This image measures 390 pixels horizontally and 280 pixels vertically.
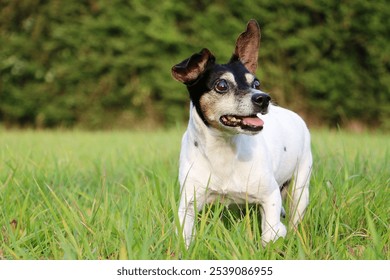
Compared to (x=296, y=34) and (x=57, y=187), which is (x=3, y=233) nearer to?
(x=57, y=187)

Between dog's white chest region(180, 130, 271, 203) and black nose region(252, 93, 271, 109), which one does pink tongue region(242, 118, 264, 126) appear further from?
dog's white chest region(180, 130, 271, 203)

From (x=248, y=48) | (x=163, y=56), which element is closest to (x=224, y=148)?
(x=248, y=48)

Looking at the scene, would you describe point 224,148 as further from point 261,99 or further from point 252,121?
point 261,99

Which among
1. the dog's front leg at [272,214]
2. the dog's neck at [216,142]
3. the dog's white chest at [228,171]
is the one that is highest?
the dog's neck at [216,142]

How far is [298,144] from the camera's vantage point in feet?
14.2

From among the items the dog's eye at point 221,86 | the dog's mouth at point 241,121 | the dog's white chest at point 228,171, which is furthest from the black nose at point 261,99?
the dog's white chest at point 228,171

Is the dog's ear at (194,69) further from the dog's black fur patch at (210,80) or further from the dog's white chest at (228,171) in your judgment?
the dog's white chest at (228,171)

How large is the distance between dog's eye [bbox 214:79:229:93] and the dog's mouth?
163 mm

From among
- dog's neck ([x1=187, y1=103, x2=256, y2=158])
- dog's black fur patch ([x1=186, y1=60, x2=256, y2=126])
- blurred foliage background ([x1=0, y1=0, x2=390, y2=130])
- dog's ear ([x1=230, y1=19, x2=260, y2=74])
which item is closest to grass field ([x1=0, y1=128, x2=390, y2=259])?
dog's neck ([x1=187, y1=103, x2=256, y2=158])

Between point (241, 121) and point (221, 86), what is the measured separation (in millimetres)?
244

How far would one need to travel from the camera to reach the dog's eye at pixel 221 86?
3.60 metres

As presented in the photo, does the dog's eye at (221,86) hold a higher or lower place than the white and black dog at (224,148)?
higher

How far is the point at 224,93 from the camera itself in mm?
3590

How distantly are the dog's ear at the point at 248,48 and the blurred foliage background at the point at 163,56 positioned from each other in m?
6.60
